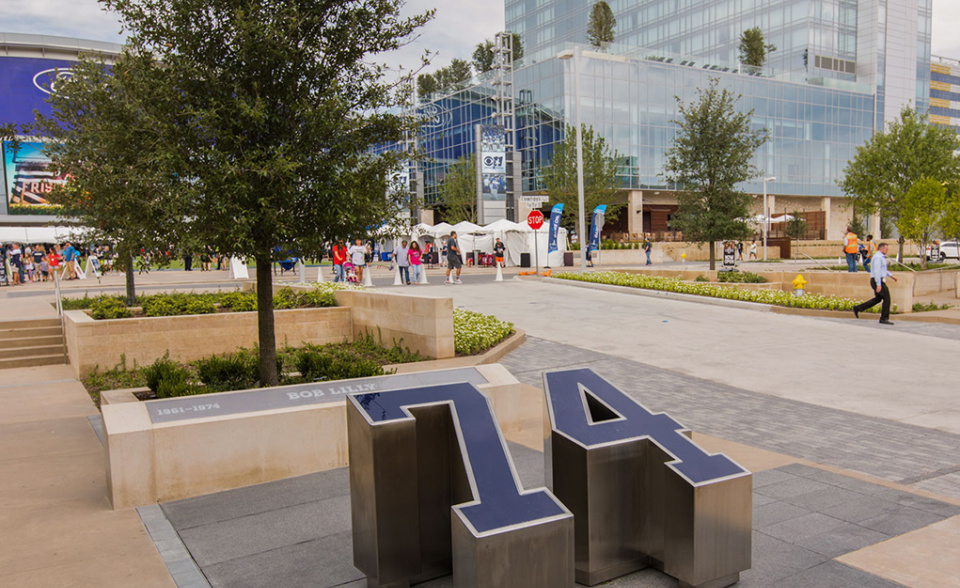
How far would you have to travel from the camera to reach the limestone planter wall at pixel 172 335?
10352mm

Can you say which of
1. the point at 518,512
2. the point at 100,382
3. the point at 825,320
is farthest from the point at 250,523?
the point at 825,320

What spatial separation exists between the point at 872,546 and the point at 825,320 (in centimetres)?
1345

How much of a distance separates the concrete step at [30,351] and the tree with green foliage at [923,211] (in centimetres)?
2744

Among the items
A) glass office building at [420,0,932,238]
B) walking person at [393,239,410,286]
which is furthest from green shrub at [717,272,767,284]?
glass office building at [420,0,932,238]

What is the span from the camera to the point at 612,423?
3984 mm

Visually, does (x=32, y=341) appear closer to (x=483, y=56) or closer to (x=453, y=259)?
(x=453, y=259)

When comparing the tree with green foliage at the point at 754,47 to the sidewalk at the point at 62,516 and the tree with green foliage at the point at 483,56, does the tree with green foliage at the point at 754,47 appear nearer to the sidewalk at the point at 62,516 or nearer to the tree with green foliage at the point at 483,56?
the tree with green foliage at the point at 483,56

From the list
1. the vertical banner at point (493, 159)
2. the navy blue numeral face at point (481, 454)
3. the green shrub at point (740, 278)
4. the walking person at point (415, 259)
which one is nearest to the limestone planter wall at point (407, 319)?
the navy blue numeral face at point (481, 454)

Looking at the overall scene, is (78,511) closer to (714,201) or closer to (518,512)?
(518,512)

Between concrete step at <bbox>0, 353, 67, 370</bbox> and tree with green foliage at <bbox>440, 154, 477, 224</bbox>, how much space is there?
5124 centimetres

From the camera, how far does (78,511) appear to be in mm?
4945

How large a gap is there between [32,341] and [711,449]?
11755 millimetres

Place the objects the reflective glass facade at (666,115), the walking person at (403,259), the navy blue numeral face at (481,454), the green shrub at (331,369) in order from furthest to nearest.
A: the reflective glass facade at (666,115) < the walking person at (403,259) < the green shrub at (331,369) < the navy blue numeral face at (481,454)

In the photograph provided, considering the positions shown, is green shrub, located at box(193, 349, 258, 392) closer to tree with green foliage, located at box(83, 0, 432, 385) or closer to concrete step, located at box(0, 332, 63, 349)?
tree with green foliage, located at box(83, 0, 432, 385)
